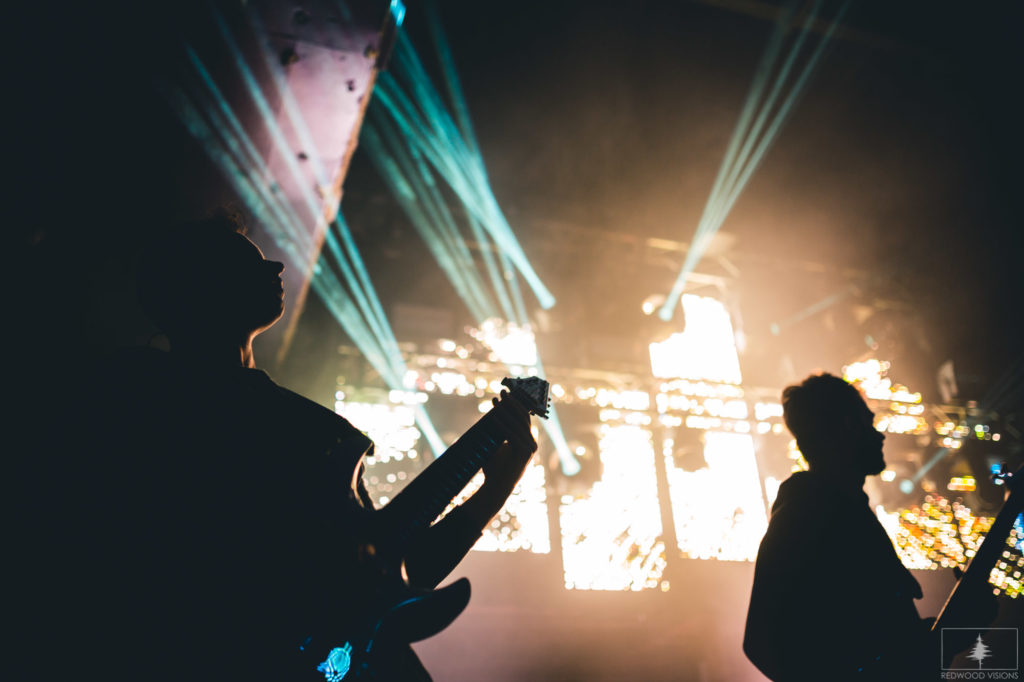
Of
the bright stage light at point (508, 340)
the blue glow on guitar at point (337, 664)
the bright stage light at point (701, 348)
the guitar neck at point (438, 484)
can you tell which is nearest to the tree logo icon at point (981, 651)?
the guitar neck at point (438, 484)

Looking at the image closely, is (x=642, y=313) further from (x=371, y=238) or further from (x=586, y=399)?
(x=371, y=238)

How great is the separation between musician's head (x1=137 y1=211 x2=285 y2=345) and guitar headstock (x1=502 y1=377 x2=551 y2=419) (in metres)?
0.78

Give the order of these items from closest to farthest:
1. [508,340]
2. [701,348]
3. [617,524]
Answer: [617,524], [508,340], [701,348]

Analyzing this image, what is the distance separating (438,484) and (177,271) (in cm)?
89

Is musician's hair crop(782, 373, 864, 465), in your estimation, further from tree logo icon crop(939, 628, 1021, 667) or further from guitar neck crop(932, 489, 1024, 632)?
tree logo icon crop(939, 628, 1021, 667)

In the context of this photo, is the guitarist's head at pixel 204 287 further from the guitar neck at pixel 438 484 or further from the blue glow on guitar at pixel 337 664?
the blue glow on guitar at pixel 337 664

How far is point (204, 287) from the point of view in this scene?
4.37 ft

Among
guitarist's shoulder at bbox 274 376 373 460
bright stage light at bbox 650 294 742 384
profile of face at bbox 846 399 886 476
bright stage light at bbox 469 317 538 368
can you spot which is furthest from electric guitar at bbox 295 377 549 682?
bright stage light at bbox 650 294 742 384

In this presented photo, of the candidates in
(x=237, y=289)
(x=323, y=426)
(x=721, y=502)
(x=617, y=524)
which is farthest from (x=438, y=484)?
(x=721, y=502)

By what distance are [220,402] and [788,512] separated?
2030 mm

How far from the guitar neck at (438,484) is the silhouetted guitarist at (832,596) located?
1216 millimetres

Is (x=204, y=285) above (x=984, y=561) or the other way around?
above

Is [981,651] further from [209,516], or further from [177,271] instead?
[177,271]

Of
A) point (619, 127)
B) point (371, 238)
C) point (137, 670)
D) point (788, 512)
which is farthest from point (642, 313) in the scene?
point (137, 670)
